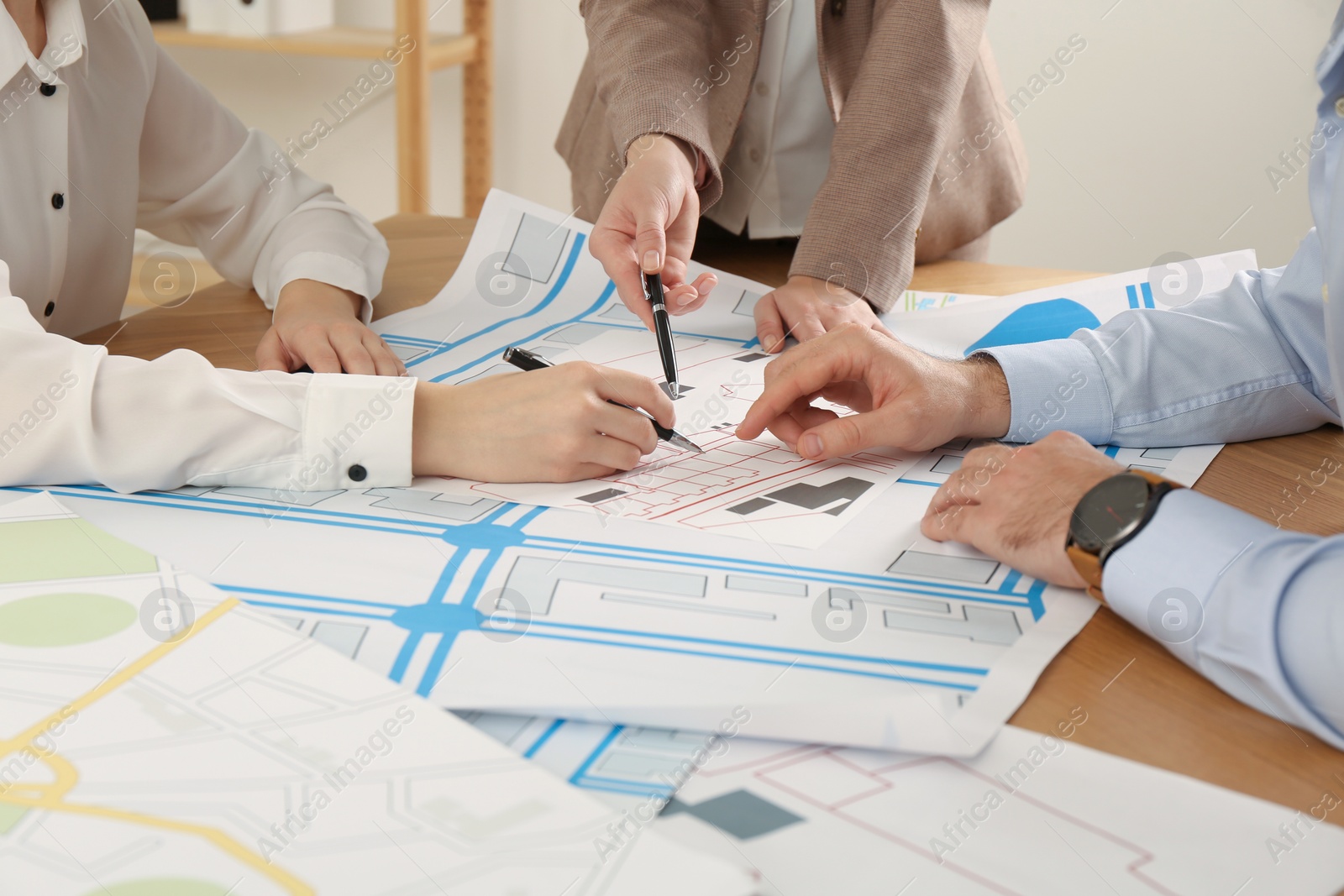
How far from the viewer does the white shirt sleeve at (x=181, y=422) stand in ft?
2.45

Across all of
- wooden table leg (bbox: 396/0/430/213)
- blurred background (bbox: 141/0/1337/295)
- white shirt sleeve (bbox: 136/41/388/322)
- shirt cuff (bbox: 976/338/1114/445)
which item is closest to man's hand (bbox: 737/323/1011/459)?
shirt cuff (bbox: 976/338/1114/445)

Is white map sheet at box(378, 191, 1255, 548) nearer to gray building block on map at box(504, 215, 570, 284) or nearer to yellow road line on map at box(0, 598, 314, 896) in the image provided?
gray building block on map at box(504, 215, 570, 284)

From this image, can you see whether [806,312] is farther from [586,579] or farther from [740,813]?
[740,813]

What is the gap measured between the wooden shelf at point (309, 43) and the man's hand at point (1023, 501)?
233cm

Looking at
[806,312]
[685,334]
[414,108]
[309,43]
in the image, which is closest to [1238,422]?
[806,312]

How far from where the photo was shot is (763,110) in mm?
1404

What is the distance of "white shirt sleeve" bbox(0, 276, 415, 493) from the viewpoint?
747 mm

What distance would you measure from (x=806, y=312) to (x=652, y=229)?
0.66ft

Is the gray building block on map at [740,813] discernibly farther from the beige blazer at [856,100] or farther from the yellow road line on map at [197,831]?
the beige blazer at [856,100]

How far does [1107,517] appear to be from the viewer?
641 millimetres

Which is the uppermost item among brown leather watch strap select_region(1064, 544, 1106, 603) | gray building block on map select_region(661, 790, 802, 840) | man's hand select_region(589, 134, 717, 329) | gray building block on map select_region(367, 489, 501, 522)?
man's hand select_region(589, 134, 717, 329)

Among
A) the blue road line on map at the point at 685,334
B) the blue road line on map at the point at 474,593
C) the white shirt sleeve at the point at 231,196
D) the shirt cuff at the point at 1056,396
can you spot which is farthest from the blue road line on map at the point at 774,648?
the white shirt sleeve at the point at 231,196

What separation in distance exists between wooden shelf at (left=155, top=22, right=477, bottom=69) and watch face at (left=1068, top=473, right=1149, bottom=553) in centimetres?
242

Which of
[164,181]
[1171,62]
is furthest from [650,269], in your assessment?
[1171,62]
